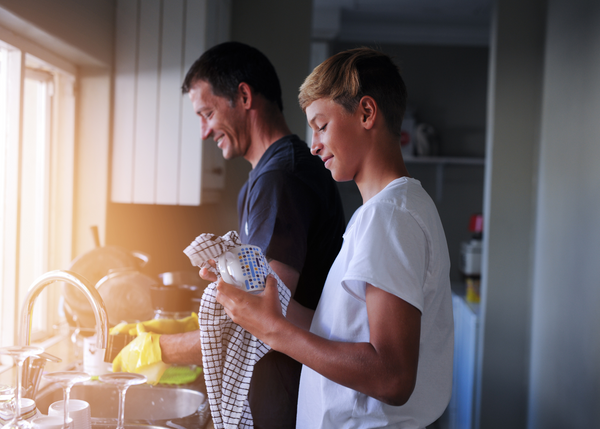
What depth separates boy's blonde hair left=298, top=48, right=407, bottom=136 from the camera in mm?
792

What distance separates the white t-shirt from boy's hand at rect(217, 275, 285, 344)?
10 cm

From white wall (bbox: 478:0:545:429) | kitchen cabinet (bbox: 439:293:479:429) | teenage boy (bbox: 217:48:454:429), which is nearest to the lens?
teenage boy (bbox: 217:48:454:429)

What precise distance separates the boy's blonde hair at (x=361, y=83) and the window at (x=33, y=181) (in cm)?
104

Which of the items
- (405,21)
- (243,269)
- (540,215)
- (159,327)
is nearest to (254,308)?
(243,269)

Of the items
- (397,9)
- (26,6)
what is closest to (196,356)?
(26,6)

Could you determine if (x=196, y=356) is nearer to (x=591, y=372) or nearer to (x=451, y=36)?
(x=591, y=372)

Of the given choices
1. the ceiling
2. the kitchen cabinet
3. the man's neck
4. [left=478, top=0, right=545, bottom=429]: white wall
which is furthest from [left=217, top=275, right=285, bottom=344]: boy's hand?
the ceiling

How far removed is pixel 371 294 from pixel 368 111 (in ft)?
0.94

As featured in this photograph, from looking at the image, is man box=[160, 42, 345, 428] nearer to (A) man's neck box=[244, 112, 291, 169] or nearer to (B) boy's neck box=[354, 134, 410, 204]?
(A) man's neck box=[244, 112, 291, 169]

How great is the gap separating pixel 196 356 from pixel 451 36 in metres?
3.50

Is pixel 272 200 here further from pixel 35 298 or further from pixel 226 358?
pixel 35 298

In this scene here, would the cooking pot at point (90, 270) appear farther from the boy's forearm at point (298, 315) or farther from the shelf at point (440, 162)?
the shelf at point (440, 162)

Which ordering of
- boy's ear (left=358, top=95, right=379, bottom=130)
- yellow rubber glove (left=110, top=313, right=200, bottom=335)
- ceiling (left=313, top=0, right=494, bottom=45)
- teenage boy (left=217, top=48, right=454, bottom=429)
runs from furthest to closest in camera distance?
ceiling (left=313, top=0, right=494, bottom=45) < yellow rubber glove (left=110, top=313, right=200, bottom=335) < boy's ear (left=358, top=95, right=379, bottom=130) < teenage boy (left=217, top=48, right=454, bottom=429)

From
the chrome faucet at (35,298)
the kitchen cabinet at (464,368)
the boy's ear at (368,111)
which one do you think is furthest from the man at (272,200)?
the kitchen cabinet at (464,368)
